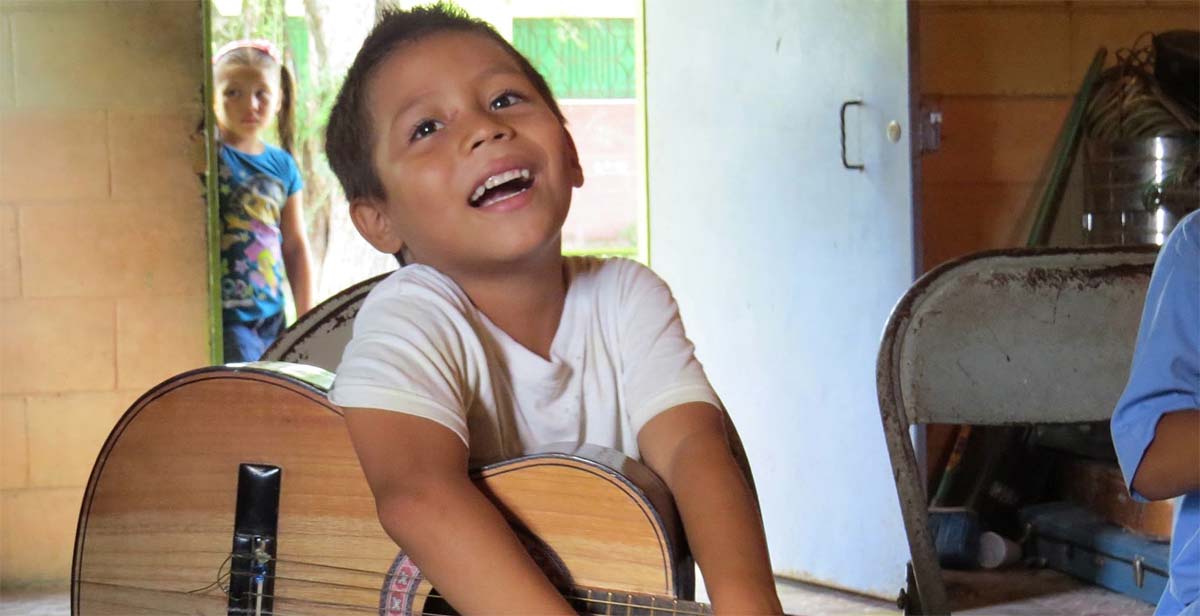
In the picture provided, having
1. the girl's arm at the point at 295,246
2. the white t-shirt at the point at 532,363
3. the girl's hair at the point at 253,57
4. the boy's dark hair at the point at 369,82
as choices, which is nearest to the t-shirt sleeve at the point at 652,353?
the white t-shirt at the point at 532,363

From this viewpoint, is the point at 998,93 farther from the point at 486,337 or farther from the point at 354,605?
the point at 354,605

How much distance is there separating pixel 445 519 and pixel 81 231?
9.28 ft

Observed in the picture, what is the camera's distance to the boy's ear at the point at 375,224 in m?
1.43

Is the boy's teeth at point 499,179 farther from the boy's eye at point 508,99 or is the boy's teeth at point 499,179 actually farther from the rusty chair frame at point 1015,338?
the rusty chair frame at point 1015,338

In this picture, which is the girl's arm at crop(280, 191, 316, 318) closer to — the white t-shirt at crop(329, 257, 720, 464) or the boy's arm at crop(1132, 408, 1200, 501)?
the white t-shirt at crop(329, 257, 720, 464)

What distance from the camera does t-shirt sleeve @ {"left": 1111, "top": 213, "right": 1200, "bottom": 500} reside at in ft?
4.08

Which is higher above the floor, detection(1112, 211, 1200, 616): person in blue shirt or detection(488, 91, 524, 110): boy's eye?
detection(488, 91, 524, 110): boy's eye

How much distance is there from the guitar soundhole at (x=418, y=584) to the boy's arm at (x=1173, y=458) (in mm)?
594

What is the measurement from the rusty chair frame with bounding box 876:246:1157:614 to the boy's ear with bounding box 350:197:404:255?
63 cm

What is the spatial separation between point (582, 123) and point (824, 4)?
3.05m

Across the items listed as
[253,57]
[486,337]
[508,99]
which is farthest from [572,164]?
[253,57]

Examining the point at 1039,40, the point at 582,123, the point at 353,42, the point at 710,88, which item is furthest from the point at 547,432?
the point at 582,123

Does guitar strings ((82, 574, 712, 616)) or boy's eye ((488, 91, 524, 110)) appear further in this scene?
boy's eye ((488, 91, 524, 110))

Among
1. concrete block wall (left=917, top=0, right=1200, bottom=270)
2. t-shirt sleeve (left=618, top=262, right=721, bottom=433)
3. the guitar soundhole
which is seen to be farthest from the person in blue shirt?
concrete block wall (left=917, top=0, right=1200, bottom=270)
